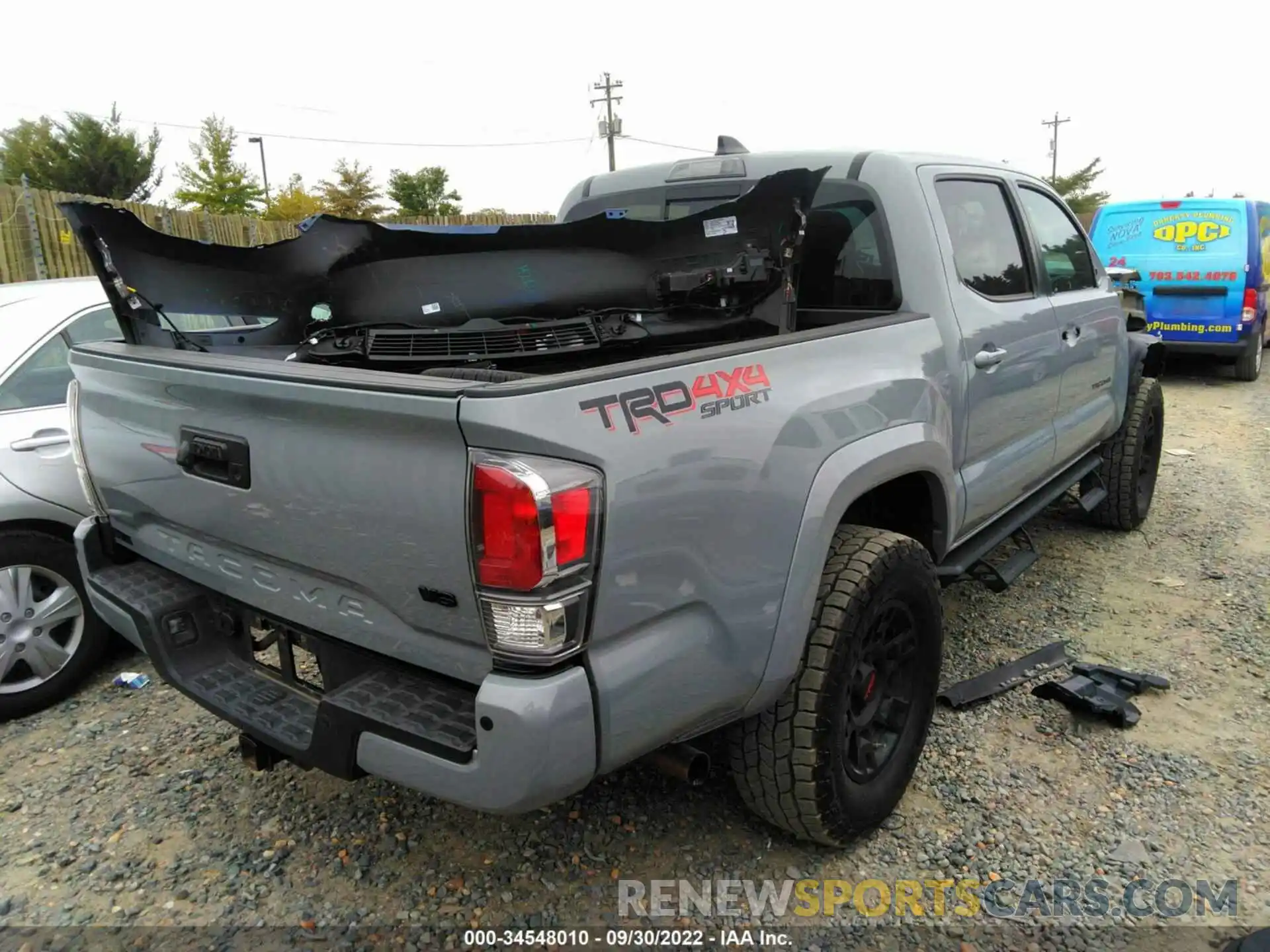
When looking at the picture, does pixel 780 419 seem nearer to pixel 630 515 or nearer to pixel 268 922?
pixel 630 515

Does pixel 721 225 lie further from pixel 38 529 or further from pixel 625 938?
pixel 38 529

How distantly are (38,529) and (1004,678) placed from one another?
3.84 meters

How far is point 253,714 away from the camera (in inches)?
86.2

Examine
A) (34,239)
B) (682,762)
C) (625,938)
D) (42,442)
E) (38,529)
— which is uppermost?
(34,239)

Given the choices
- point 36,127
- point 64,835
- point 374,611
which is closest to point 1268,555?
point 374,611

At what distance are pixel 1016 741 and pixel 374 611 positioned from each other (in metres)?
2.32

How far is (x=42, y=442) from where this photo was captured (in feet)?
11.3

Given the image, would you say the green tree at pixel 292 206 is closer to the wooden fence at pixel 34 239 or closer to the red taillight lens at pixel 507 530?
the wooden fence at pixel 34 239

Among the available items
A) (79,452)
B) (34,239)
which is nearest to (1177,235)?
(79,452)

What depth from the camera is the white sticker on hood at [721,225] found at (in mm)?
2795

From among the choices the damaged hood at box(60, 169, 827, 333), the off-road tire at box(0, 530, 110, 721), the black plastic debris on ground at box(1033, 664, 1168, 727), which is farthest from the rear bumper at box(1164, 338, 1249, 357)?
the off-road tire at box(0, 530, 110, 721)

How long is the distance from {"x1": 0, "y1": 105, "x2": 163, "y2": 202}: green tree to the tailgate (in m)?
32.0

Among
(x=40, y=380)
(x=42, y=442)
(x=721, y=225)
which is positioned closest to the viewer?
(x=721, y=225)

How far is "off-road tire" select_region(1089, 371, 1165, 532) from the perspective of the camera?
5020 millimetres
